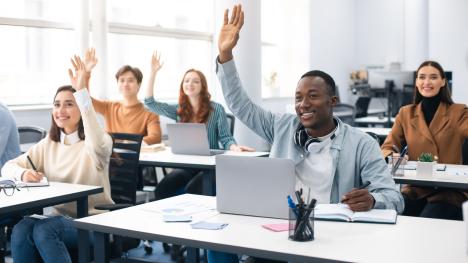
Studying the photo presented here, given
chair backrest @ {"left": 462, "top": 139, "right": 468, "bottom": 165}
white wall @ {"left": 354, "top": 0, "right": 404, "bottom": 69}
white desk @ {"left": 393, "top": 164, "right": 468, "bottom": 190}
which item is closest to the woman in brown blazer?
chair backrest @ {"left": 462, "top": 139, "right": 468, "bottom": 165}

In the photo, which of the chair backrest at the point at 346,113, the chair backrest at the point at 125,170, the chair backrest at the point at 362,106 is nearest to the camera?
the chair backrest at the point at 125,170

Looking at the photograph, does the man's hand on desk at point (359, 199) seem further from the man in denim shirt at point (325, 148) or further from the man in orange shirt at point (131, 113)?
the man in orange shirt at point (131, 113)

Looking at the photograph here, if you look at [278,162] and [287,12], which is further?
[287,12]

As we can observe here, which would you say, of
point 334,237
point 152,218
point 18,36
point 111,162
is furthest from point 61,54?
point 334,237

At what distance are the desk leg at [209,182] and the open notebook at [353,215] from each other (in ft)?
5.16

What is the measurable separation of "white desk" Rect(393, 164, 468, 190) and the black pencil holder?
1.44 metres

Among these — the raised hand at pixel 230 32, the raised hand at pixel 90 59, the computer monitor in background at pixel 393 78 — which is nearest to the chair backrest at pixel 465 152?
the raised hand at pixel 230 32

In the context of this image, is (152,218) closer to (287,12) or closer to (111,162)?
(111,162)

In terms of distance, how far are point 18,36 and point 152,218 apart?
3780 millimetres

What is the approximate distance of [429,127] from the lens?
3779 millimetres

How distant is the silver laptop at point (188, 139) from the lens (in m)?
4.20

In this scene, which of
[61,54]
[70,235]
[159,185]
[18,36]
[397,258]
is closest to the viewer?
[397,258]

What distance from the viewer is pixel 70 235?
2.69 m

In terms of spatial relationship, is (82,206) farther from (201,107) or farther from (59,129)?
(201,107)
